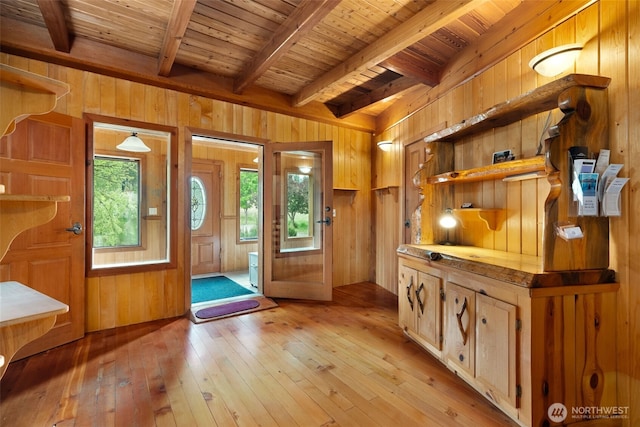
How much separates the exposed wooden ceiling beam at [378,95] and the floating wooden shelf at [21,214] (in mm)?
3277

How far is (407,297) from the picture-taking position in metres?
2.53

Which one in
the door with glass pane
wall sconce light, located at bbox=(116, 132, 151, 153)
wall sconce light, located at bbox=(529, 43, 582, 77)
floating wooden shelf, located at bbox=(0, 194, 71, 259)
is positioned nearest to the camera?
floating wooden shelf, located at bbox=(0, 194, 71, 259)

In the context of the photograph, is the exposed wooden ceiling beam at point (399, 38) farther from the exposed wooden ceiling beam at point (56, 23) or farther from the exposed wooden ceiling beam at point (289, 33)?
the exposed wooden ceiling beam at point (56, 23)

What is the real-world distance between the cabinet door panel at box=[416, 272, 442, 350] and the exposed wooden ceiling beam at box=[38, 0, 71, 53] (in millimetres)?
3428

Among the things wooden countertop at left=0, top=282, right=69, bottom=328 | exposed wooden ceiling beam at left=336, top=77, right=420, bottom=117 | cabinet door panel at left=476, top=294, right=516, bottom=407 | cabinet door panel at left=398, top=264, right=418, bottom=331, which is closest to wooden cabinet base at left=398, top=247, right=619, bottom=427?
cabinet door panel at left=476, top=294, right=516, bottom=407

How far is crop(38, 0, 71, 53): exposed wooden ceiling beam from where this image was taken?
6.84 feet

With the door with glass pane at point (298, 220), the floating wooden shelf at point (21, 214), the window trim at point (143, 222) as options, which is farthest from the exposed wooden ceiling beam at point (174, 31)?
the floating wooden shelf at point (21, 214)

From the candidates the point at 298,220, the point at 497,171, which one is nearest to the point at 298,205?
the point at 298,220

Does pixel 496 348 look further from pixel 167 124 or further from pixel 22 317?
pixel 167 124

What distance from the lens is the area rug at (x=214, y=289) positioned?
3934mm

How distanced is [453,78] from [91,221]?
380cm

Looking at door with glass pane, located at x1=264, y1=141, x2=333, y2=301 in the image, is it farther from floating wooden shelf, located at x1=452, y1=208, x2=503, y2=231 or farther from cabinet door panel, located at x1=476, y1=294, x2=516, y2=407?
cabinet door panel, located at x1=476, y1=294, x2=516, y2=407

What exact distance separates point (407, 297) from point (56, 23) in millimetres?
3641

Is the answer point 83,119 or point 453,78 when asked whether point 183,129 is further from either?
point 453,78
